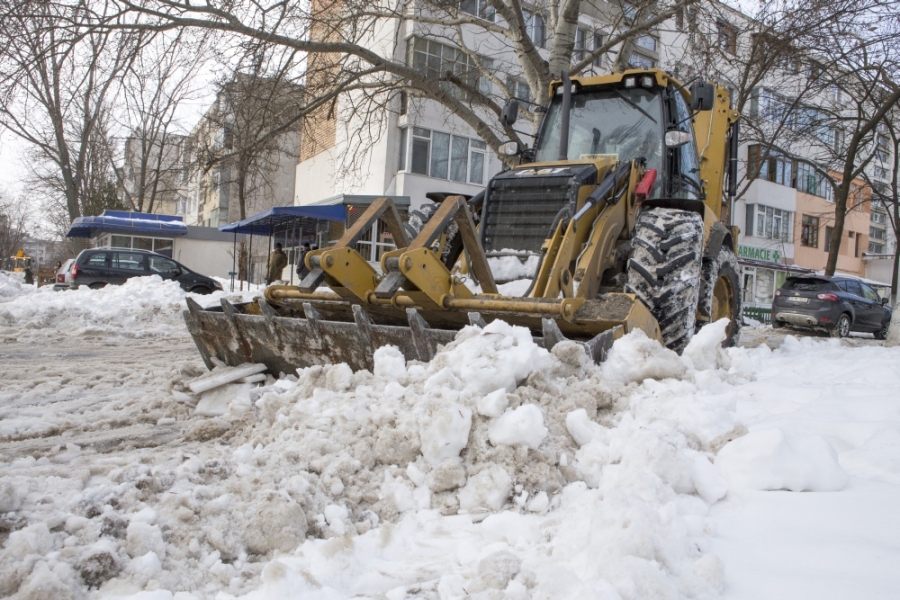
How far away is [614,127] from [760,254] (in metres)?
31.2

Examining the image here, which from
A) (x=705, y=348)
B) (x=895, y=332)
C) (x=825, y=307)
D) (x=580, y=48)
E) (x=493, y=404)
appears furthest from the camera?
(x=580, y=48)

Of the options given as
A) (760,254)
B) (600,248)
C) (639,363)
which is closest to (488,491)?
(639,363)

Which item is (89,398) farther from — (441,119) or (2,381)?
(441,119)

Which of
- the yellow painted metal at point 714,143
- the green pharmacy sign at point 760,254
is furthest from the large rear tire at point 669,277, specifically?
the green pharmacy sign at point 760,254

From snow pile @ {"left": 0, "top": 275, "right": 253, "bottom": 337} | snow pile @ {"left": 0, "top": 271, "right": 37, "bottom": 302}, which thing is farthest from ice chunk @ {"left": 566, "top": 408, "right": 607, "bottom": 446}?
snow pile @ {"left": 0, "top": 271, "right": 37, "bottom": 302}

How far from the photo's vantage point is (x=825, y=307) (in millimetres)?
15719

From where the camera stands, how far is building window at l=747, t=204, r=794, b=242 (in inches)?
1384

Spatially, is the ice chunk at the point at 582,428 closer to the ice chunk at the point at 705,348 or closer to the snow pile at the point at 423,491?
the snow pile at the point at 423,491

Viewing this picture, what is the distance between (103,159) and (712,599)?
41.9m

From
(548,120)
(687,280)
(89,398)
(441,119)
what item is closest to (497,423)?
(687,280)

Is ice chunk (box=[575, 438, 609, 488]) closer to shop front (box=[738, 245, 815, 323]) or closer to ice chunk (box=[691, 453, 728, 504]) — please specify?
ice chunk (box=[691, 453, 728, 504])

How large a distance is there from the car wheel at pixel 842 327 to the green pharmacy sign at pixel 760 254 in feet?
59.0

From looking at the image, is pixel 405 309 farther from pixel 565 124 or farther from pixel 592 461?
pixel 565 124

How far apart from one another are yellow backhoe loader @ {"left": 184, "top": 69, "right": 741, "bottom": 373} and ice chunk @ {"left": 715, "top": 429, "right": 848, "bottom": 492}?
1102mm
